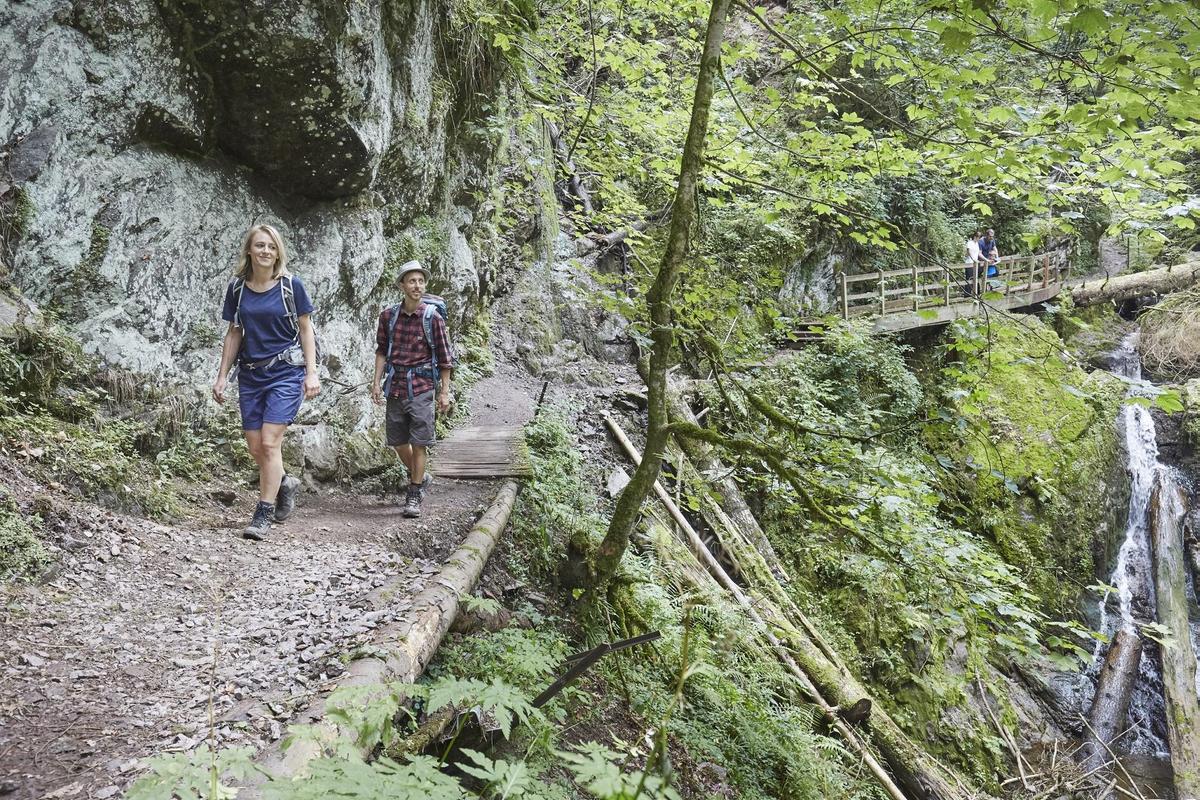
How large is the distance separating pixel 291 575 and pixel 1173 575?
14.5 meters

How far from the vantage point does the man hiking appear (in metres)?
6.19

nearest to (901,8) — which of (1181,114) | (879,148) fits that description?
(879,148)

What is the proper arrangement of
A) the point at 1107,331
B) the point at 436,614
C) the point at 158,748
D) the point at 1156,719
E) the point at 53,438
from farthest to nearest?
the point at 1107,331 < the point at 1156,719 < the point at 53,438 < the point at 436,614 < the point at 158,748

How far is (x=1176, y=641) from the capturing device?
669cm

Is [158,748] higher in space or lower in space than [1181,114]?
lower

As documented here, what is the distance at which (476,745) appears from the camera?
→ 359 cm

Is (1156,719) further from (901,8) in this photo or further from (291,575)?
(291,575)

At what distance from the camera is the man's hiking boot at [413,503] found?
597 cm

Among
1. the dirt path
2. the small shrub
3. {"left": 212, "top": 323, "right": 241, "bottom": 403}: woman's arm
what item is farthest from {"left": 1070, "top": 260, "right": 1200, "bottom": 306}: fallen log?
the small shrub

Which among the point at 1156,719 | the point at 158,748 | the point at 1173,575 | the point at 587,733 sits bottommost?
the point at 1156,719

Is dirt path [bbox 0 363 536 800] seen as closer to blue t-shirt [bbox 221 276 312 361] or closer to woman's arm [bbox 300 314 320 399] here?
woman's arm [bbox 300 314 320 399]

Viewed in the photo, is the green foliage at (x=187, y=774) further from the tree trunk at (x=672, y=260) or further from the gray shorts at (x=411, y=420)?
the gray shorts at (x=411, y=420)

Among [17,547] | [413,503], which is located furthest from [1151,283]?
[17,547]

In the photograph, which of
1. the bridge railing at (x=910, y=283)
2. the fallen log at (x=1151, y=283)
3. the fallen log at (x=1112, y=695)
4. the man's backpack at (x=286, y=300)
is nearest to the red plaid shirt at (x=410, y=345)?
the man's backpack at (x=286, y=300)
